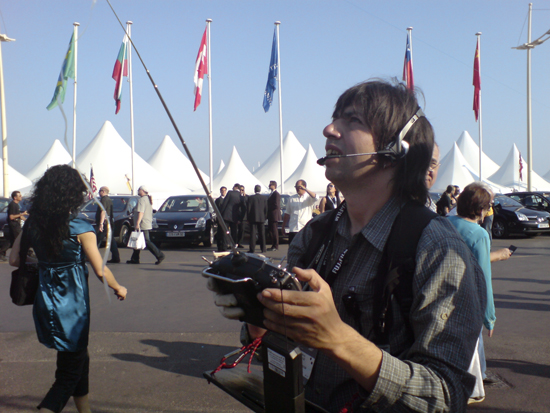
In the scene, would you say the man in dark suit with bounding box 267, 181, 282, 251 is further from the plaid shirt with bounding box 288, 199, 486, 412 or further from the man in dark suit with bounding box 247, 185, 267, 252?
the plaid shirt with bounding box 288, 199, 486, 412

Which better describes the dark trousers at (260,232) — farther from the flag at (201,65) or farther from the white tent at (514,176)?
the white tent at (514,176)

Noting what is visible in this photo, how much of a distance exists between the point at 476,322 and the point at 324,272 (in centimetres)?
51

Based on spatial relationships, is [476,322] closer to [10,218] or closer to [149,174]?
[10,218]

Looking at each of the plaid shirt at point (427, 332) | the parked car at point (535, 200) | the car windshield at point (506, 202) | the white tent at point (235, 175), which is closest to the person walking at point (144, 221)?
the plaid shirt at point (427, 332)

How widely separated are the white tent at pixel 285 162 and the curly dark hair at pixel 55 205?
172 feet

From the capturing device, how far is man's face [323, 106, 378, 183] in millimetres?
1521

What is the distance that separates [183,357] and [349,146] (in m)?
3.91

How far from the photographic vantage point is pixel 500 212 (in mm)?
16375

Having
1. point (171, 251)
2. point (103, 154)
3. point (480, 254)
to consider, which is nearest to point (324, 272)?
point (480, 254)

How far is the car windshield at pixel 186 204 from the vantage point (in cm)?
1545

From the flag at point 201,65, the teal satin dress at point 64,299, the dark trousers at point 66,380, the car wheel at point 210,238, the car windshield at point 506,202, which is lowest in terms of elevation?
the car wheel at point 210,238

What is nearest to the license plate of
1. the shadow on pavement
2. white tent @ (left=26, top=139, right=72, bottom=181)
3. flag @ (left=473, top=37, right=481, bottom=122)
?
the shadow on pavement

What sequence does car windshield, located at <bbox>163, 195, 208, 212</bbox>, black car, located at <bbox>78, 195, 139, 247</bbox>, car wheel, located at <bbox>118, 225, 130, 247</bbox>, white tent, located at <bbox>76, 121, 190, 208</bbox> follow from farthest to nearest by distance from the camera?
white tent, located at <bbox>76, 121, 190, 208</bbox> → car windshield, located at <bbox>163, 195, 208, 212</bbox> → car wheel, located at <bbox>118, 225, 130, 247</bbox> → black car, located at <bbox>78, 195, 139, 247</bbox>

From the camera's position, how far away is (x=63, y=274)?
321cm
